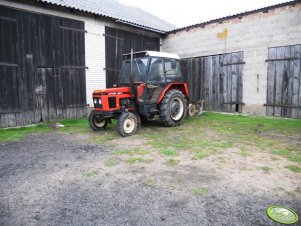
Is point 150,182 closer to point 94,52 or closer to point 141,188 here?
point 141,188

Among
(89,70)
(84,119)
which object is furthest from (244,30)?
(84,119)

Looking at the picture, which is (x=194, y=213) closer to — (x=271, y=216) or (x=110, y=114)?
(x=271, y=216)

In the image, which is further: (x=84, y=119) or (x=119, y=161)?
(x=84, y=119)

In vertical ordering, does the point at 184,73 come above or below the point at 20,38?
below

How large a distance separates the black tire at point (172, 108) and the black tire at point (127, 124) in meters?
0.96

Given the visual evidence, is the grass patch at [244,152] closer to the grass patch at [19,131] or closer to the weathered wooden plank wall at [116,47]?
the grass patch at [19,131]

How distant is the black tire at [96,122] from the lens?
6572 millimetres

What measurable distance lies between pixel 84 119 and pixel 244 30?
683 centimetres

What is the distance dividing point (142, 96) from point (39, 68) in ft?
12.7

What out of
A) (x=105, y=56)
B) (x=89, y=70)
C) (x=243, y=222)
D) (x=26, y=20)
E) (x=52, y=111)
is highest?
(x=26, y=20)

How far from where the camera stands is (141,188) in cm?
312

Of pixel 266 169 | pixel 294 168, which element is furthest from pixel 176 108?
pixel 294 168

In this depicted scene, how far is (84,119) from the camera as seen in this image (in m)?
8.81

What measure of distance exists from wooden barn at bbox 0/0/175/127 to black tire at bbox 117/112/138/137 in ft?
11.7
